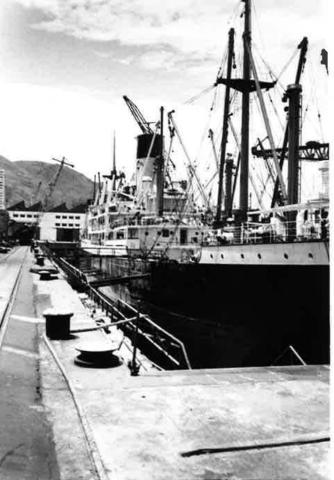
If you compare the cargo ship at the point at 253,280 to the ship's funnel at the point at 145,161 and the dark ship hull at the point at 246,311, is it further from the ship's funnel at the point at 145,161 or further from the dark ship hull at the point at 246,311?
the ship's funnel at the point at 145,161

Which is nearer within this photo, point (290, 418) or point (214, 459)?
point (214, 459)

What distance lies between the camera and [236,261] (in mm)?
19156

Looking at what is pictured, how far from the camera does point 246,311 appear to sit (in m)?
18.0

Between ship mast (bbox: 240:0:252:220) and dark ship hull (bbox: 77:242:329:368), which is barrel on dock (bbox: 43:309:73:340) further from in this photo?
ship mast (bbox: 240:0:252:220)

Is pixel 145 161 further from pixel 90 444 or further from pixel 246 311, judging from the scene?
pixel 90 444

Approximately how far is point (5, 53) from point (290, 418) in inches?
291

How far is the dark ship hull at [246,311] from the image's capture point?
1530 cm

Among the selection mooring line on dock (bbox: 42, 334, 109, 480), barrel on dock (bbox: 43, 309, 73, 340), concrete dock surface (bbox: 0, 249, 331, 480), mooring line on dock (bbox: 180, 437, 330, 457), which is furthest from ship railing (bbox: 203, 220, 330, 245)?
mooring line on dock (bbox: 42, 334, 109, 480)

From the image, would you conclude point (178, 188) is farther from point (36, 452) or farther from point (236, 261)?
point (36, 452)

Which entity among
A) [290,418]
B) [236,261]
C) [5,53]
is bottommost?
[290,418]

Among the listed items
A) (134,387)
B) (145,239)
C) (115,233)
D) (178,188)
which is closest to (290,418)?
(134,387)

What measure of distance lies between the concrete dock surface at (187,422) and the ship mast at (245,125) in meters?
14.0

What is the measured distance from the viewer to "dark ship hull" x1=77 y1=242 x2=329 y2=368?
15297 millimetres

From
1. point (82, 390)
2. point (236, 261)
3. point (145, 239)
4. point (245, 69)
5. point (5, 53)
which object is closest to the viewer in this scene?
point (82, 390)
